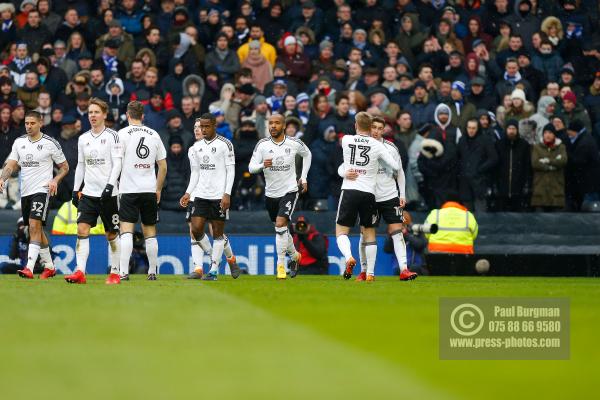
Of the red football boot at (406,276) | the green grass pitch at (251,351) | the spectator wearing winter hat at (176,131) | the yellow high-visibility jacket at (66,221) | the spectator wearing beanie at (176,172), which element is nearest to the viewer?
the green grass pitch at (251,351)

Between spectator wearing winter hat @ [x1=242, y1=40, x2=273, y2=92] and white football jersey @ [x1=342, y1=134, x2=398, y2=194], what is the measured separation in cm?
842

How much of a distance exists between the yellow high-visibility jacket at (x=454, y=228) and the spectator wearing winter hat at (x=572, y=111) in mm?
4490

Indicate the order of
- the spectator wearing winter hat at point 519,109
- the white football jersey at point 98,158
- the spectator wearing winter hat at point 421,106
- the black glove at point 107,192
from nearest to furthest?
the black glove at point 107,192
the white football jersey at point 98,158
the spectator wearing winter hat at point 519,109
the spectator wearing winter hat at point 421,106

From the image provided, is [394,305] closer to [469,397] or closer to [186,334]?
[186,334]

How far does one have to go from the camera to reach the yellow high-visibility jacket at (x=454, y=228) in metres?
21.4

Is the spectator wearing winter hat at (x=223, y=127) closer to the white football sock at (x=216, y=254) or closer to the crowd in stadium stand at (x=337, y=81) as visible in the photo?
the crowd in stadium stand at (x=337, y=81)

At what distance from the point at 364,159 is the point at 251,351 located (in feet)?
32.0

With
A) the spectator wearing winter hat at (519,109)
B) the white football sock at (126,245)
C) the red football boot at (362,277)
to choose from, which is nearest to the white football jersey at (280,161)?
the red football boot at (362,277)

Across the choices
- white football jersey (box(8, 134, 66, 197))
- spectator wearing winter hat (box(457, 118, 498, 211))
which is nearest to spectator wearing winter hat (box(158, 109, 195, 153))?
spectator wearing winter hat (box(457, 118, 498, 211))

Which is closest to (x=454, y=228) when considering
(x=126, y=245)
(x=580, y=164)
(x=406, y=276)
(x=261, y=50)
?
(x=406, y=276)

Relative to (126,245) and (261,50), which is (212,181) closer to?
(126,245)

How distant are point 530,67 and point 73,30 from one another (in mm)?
9069

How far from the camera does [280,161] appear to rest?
19.4m

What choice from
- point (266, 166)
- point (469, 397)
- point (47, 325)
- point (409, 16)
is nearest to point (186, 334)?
point (47, 325)
